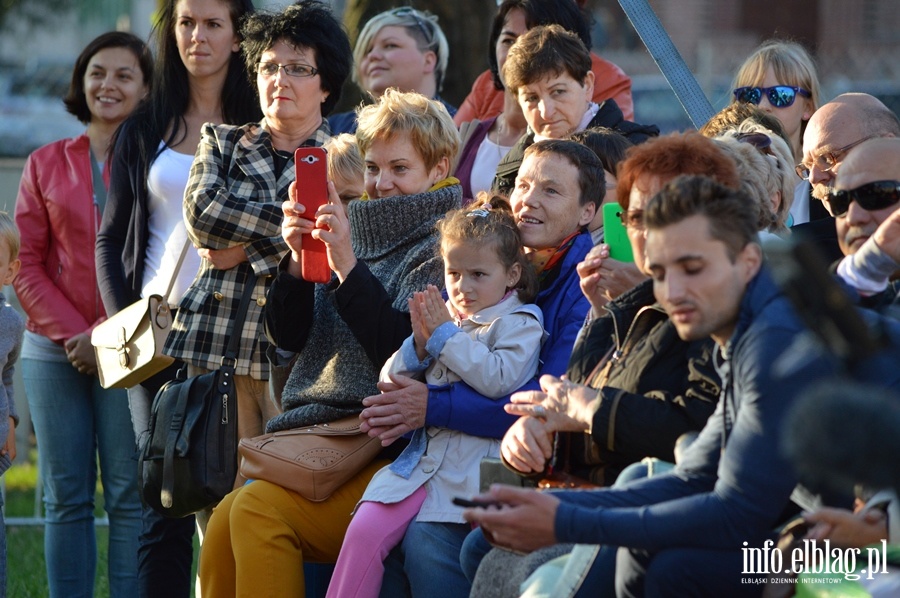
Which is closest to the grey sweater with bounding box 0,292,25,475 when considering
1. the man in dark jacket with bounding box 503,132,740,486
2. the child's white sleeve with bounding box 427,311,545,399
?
the child's white sleeve with bounding box 427,311,545,399

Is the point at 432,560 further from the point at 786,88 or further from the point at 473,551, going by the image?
the point at 786,88

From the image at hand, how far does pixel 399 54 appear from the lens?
6.05 m

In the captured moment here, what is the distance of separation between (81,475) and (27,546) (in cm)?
193

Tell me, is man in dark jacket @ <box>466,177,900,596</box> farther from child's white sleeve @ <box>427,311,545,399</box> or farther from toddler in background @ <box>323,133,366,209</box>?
toddler in background @ <box>323,133,366,209</box>

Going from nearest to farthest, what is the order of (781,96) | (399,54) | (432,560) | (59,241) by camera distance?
(432,560), (781,96), (59,241), (399,54)

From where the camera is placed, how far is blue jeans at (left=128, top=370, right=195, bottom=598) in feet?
16.2

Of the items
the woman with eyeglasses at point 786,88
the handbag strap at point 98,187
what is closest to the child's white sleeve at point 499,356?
the woman with eyeglasses at point 786,88

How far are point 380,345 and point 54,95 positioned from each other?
61.2 ft

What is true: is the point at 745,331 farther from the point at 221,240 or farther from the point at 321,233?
the point at 221,240

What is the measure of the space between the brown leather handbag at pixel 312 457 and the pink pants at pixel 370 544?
0.77ft

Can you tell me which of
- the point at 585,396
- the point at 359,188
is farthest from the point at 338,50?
the point at 585,396

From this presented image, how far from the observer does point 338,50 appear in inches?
196

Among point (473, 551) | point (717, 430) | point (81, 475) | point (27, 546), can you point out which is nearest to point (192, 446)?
point (81, 475)

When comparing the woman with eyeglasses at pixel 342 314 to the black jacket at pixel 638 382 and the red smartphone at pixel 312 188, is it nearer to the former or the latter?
the red smartphone at pixel 312 188
